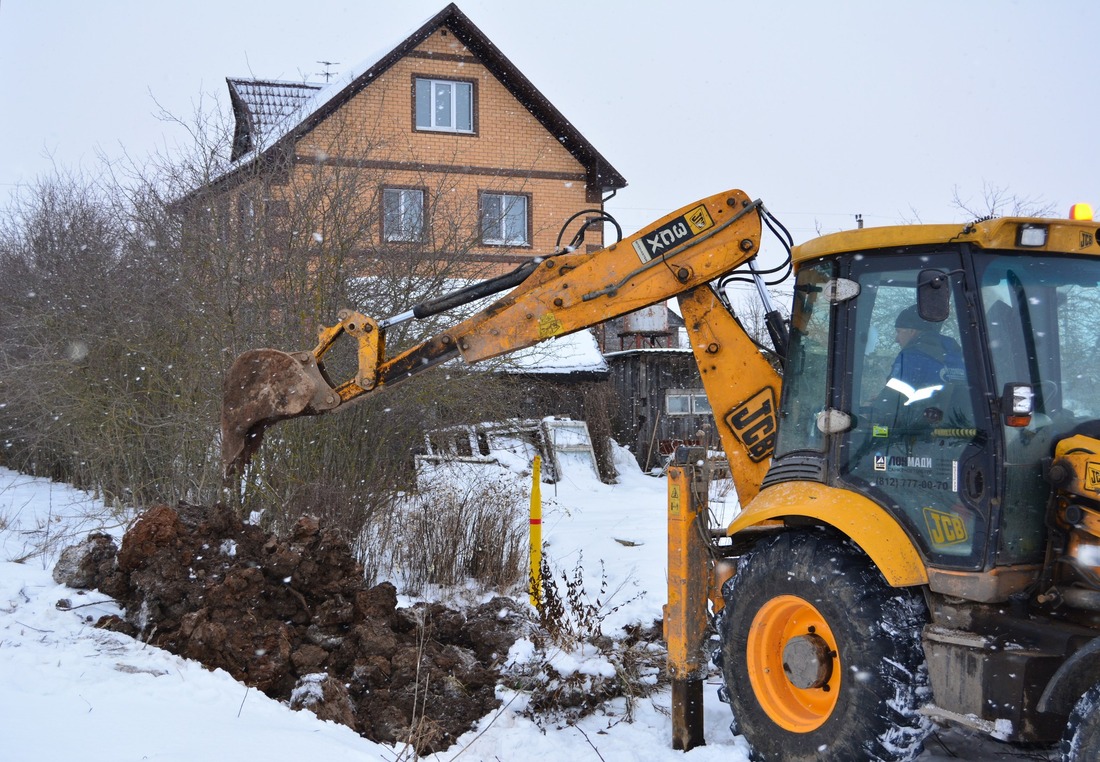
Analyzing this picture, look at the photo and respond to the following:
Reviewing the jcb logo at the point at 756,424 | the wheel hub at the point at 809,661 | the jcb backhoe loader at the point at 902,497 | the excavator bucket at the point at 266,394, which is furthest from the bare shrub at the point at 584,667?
the excavator bucket at the point at 266,394

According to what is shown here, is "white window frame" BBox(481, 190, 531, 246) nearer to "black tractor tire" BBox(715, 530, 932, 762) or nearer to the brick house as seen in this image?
the brick house

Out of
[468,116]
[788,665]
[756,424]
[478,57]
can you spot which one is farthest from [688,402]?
[788,665]

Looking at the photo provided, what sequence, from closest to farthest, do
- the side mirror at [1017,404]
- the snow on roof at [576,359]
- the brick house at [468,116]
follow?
1. the side mirror at [1017,404]
2. the snow on roof at [576,359]
3. the brick house at [468,116]

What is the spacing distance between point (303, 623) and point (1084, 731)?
4658 mm

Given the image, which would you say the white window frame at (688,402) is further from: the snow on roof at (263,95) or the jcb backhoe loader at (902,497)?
the jcb backhoe loader at (902,497)

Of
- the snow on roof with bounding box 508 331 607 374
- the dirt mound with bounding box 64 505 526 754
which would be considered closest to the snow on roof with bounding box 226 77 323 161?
the snow on roof with bounding box 508 331 607 374

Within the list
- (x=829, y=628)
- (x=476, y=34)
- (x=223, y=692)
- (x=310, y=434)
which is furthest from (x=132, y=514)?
(x=476, y=34)

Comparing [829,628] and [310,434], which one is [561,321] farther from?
[310,434]

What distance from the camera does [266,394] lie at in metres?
5.87

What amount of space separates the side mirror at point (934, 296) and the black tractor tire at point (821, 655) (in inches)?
43.6

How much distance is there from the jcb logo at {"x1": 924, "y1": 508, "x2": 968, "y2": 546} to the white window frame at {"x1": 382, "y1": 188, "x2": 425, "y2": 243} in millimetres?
7039

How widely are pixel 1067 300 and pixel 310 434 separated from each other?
664cm

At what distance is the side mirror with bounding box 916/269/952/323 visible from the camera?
12.7ft

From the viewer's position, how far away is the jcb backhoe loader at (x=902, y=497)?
147 inches
